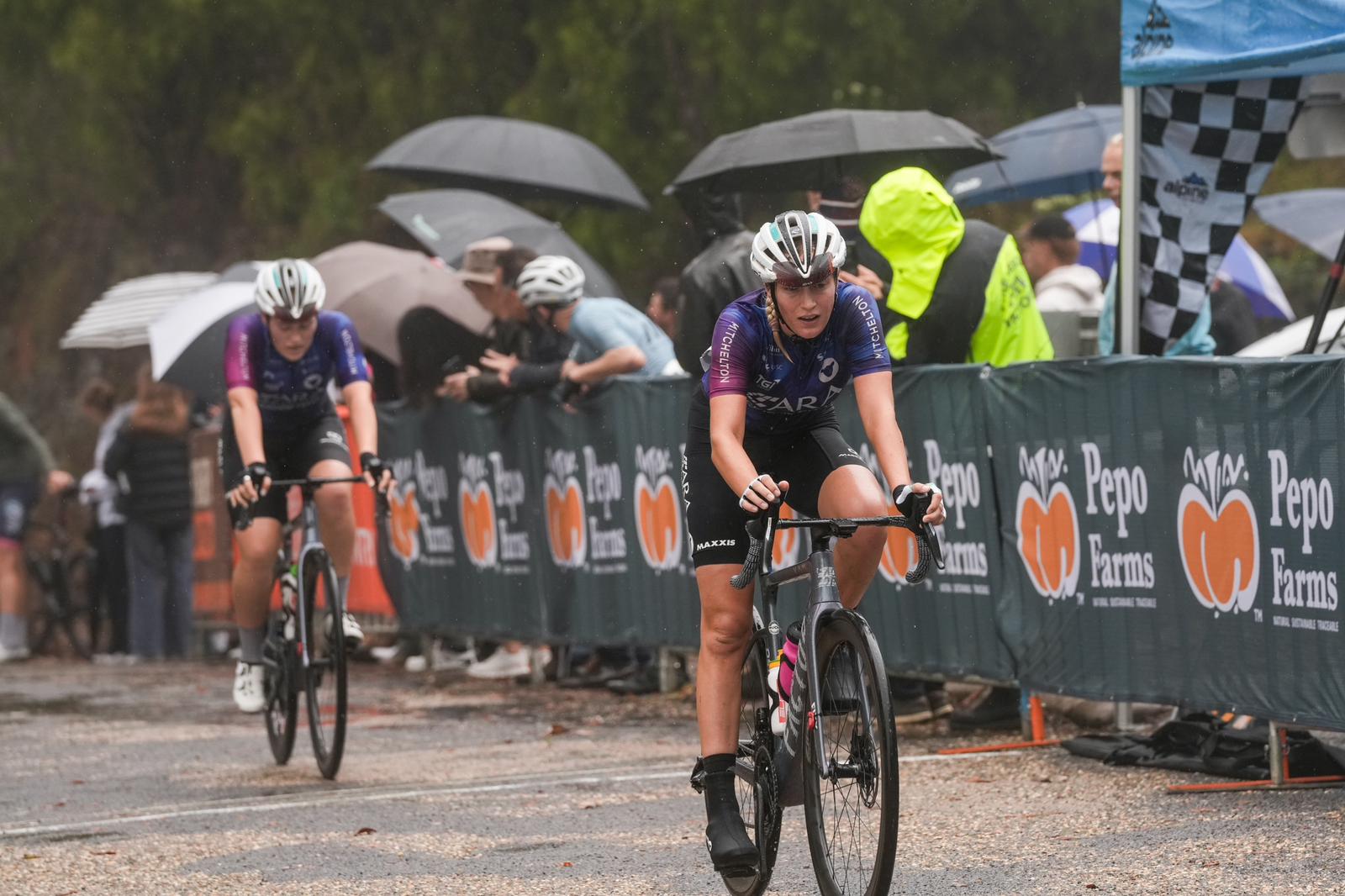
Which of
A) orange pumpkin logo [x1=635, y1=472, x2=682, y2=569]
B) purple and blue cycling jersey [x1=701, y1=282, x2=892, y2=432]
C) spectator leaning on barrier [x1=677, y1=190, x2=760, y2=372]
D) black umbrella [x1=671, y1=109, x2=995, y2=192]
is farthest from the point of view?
orange pumpkin logo [x1=635, y1=472, x2=682, y2=569]

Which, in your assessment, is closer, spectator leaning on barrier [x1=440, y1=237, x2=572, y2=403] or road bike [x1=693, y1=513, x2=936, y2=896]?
road bike [x1=693, y1=513, x2=936, y2=896]

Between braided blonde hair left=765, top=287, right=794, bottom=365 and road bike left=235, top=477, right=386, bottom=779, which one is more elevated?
braided blonde hair left=765, top=287, right=794, bottom=365

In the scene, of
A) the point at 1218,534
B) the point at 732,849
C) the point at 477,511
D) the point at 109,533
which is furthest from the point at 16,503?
the point at 732,849

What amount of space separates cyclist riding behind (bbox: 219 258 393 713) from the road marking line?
1.05m

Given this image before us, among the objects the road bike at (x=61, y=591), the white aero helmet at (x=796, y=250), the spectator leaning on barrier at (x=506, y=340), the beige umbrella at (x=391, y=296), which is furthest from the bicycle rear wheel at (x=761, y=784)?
the road bike at (x=61, y=591)

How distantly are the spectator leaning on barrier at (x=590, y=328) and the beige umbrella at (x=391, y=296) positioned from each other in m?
1.97

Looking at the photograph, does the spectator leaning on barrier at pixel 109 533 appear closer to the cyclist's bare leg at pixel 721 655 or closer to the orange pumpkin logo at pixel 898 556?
the orange pumpkin logo at pixel 898 556

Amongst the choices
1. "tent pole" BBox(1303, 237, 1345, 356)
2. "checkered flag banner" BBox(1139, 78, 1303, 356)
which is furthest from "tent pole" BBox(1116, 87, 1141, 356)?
"tent pole" BBox(1303, 237, 1345, 356)

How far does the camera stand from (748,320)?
6344 millimetres

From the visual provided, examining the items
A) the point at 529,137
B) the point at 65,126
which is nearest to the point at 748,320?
the point at 529,137

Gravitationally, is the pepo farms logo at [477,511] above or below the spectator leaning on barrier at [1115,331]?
below

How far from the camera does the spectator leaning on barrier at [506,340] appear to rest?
12781mm

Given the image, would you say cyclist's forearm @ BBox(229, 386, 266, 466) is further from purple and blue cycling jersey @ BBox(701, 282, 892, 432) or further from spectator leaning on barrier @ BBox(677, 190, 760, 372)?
purple and blue cycling jersey @ BBox(701, 282, 892, 432)

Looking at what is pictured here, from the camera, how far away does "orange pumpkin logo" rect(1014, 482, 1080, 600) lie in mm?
9055
